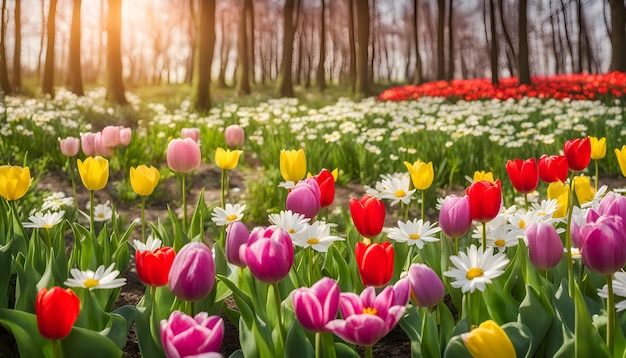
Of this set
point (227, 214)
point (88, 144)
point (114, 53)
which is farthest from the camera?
point (114, 53)

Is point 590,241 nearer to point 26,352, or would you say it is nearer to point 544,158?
point 544,158

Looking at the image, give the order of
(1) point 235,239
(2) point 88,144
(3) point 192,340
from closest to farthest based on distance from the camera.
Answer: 1. (3) point 192,340
2. (1) point 235,239
3. (2) point 88,144

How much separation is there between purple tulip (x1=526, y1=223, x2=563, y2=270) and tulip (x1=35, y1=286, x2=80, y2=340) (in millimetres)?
1049

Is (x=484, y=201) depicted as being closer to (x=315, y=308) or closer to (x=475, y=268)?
(x=475, y=268)

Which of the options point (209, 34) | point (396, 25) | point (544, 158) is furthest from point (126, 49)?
point (544, 158)

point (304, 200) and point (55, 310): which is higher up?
point (304, 200)

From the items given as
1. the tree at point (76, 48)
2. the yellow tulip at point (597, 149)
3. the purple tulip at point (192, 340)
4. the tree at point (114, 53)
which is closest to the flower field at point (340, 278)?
the purple tulip at point (192, 340)

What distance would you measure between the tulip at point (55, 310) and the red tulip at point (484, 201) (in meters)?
1.05

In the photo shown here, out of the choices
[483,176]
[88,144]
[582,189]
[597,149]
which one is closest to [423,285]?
[483,176]

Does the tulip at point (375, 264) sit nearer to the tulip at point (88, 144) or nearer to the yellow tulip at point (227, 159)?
the yellow tulip at point (227, 159)

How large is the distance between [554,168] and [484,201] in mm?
531

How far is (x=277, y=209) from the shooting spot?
4770 mm

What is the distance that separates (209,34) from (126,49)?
3495 cm

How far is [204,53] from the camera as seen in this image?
1091 centimetres
